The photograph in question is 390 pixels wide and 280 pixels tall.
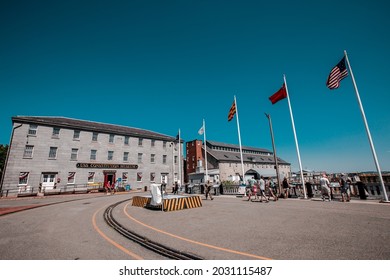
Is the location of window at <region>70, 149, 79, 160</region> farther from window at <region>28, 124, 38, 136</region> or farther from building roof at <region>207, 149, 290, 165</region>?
building roof at <region>207, 149, 290, 165</region>

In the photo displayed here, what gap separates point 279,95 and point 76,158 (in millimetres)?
30986

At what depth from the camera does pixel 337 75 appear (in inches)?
529

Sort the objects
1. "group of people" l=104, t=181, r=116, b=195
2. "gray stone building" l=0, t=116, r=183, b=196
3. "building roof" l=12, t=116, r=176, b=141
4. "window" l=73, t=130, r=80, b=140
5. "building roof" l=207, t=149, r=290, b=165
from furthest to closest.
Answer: "building roof" l=207, t=149, r=290, b=165 < "window" l=73, t=130, r=80, b=140 < "building roof" l=12, t=116, r=176, b=141 < "group of people" l=104, t=181, r=116, b=195 < "gray stone building" l=0, t=116, r=183, b=196

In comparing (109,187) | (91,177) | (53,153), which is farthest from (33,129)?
(109,187)

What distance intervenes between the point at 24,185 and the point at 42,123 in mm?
9248

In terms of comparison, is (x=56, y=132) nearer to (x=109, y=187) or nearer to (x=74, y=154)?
(x=74, y=154)

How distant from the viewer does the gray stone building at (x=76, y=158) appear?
2433 centimetres

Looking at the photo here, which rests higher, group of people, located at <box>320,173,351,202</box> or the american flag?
the american flag

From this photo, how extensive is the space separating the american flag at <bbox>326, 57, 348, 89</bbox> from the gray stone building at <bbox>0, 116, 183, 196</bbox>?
21.7 m

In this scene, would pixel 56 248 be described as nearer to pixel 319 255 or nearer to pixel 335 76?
pixel 319 255

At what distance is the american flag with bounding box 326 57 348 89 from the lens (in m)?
13.1

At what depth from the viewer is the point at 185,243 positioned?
5.03 m

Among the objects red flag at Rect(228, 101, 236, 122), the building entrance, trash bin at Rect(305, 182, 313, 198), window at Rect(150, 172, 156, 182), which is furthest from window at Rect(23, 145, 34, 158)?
trash bin at Rect(305, 182, 313, 198)

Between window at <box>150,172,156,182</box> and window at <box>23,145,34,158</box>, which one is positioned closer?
window at <box>23,145,34,158</box>
